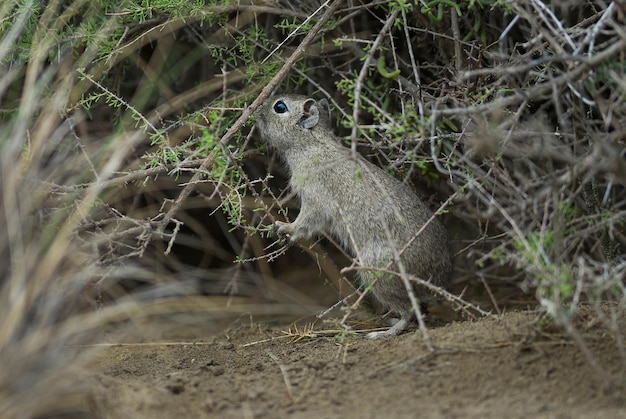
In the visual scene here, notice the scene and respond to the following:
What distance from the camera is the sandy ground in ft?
11.6

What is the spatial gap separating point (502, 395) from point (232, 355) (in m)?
1.87

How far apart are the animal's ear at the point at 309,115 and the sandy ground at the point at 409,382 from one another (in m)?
1.71

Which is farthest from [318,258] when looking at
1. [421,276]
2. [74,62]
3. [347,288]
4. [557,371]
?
[557,371]

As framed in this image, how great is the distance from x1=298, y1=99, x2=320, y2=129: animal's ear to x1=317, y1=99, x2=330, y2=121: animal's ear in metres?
0.07

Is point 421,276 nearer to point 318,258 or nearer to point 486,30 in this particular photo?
A: point 318,258

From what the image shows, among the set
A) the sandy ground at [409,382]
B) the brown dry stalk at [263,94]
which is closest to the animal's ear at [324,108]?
the brown dry stalk at [263,94]

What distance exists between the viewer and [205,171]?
15.1 ft

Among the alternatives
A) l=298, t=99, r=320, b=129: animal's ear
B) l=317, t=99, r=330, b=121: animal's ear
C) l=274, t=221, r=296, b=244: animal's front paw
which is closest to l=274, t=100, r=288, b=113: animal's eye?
l=298, t=99, r=320, b=129: animal's ear

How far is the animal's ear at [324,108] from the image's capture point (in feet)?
19.0

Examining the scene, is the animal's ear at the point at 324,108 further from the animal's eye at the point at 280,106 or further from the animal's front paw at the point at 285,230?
the animal's front paw at the point at 285,230

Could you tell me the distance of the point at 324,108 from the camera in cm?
587

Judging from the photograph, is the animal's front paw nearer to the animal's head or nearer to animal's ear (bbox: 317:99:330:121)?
the animal's head

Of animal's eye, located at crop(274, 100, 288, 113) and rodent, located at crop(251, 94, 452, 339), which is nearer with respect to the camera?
rodent, located at crop(251, 94, 452, 339)

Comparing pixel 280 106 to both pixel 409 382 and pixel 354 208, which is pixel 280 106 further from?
pixel 409 382
